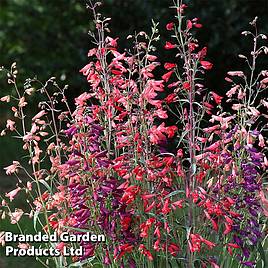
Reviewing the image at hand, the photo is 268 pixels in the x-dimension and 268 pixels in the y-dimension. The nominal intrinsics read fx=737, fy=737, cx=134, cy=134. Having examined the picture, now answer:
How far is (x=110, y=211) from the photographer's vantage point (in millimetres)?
2957

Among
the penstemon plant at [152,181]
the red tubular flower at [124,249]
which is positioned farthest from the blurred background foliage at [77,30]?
the red tubular flower at [124,249]

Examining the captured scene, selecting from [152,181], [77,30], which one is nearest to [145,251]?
[152,181]

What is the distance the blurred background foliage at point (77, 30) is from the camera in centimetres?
720

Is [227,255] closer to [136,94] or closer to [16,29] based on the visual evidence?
[136,94]

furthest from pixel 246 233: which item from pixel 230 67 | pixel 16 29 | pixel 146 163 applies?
pixel 16 29

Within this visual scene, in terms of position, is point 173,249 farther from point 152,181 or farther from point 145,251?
point 152,181

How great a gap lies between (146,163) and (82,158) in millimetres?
271

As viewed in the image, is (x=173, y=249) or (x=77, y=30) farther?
(x=77, y=30)

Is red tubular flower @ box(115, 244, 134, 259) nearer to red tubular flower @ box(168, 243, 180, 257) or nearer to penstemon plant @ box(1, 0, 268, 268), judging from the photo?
penstemon plant @ box(1, 0, 268, 268)

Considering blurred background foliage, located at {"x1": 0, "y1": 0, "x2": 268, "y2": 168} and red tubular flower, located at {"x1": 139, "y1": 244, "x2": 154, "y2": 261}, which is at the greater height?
blurred background foliage, located at {"x1": 0, "y1": 0, "x2": 268, "y2": 168}

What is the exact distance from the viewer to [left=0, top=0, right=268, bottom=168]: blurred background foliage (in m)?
7.20

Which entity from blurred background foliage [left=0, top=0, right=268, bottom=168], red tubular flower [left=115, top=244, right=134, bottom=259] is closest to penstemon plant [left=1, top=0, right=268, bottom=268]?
red tubular flower [left=115, top=244, right=134, bottom=259]

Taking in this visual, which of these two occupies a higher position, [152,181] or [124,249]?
[152,181]

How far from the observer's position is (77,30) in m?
9.31
